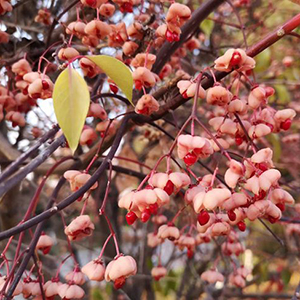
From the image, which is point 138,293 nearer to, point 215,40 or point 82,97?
point 215,40

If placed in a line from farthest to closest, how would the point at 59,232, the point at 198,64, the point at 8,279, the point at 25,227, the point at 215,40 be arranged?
the point at 59,232, the point at 215,40, the point at 198,64, the point at 8,279, the point at 25,227

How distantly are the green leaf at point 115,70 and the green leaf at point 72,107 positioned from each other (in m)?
0.06

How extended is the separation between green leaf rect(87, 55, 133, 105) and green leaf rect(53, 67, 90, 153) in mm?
58

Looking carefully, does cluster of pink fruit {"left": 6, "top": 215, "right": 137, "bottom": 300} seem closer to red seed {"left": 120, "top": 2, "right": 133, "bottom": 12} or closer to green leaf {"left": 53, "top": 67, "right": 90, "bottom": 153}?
green leaf {"left": 53, "top": 67, "right": 90, "bottom": 153}

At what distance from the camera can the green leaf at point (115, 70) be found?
20.0 inches

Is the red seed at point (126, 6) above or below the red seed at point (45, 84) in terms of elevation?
above

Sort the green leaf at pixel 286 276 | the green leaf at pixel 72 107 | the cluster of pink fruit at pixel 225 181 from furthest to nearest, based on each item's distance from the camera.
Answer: the green leaf at pixel 286 276 < the cluster of pink fruit at pixel 225 181 < the green leaf at pixel 72 107

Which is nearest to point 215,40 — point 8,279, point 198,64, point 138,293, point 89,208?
point 198,64

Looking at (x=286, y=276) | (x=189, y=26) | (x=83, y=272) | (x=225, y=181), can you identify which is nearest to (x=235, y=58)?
(x=225, y=181)

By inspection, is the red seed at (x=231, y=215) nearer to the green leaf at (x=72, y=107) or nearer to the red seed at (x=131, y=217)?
the red seed at (x=131, y=217)

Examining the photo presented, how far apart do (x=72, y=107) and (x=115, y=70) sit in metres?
0.09

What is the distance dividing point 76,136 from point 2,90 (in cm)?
59

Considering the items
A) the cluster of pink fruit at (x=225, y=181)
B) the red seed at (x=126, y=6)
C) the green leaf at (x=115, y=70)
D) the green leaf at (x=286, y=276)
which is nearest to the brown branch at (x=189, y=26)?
the red seed at (x=126, y=6)

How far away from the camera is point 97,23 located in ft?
2.63
